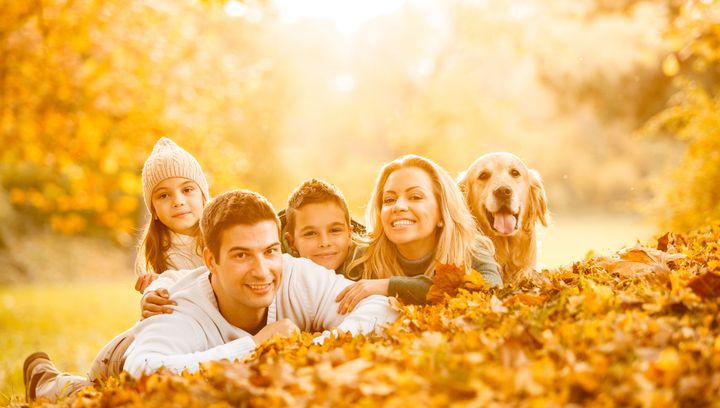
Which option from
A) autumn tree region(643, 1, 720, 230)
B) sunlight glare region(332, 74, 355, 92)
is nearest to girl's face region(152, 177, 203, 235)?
autumn tree region(643, 1, 720, 230)

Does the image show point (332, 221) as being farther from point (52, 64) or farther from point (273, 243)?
point (52, 64)

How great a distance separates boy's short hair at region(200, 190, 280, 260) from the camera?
11.8 feet

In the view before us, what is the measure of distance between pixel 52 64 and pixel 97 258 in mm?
12067

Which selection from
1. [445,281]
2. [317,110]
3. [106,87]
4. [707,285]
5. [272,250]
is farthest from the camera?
[317,110]

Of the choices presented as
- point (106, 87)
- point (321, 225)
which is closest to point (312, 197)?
point (321, 225)

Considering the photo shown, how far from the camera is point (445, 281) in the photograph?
381 cm

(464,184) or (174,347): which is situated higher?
(464,184)

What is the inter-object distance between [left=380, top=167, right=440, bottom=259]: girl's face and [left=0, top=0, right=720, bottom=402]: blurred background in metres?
1.12

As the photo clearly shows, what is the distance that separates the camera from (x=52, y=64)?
1102 cm

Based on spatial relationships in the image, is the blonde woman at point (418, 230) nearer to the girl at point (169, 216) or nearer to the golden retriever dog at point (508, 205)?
the golden retriever dog at point (508, 205)

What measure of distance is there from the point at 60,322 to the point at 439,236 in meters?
9.92

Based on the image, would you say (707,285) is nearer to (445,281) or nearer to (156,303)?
(445,281)

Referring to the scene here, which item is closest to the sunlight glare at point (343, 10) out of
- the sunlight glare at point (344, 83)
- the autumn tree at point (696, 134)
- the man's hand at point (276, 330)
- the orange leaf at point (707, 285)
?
the sunlight glare at point (344, 83)

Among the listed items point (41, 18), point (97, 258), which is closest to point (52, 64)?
point (41, 18)
